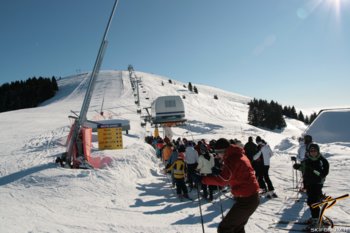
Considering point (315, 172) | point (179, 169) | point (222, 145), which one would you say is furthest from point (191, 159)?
point (222, 145)

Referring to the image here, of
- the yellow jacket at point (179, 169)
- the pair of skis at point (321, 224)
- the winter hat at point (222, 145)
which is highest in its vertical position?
the winter hat at point (222, 145)

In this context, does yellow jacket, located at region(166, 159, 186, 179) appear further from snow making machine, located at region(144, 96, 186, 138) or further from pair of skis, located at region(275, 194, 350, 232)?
snow making machine, located at region(144, 96, 186, 138)

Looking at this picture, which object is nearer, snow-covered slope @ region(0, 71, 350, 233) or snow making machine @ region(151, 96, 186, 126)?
snow-covered slope @ region(0, 71, 350, 233)

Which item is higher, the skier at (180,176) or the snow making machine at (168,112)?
the snow making machine at (168,112)

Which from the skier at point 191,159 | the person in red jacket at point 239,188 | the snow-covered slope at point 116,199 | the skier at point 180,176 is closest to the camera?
the person in red jacket at point 239,188

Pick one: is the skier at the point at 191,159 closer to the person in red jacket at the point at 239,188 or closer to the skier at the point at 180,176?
the skier at the point at 180,176

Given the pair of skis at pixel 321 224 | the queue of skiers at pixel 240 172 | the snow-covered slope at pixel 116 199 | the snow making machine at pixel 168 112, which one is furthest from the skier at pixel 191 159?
the snow making machine at pixel 168 112

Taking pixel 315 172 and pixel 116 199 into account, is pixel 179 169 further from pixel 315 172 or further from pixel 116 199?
pixel 315 172

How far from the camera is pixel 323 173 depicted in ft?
19.4

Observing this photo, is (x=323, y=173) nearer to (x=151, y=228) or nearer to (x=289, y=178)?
(x=151, y=228)

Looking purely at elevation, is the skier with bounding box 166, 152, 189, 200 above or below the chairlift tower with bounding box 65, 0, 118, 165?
below

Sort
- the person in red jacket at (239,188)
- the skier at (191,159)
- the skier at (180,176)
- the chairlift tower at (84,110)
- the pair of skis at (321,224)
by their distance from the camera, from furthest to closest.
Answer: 1. the chairlift tower at (84,110)
2. the skier at (191,159)
3. the skier at (180,176)
4. the pair of skis at (321,224)
5. the person in red jacket at (239,188)

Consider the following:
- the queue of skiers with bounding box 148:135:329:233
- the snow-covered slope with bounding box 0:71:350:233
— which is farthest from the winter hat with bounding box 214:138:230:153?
the snow-covered slope with bounding box 0:71:350:233

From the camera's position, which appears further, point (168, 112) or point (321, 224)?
point (168, 112)
